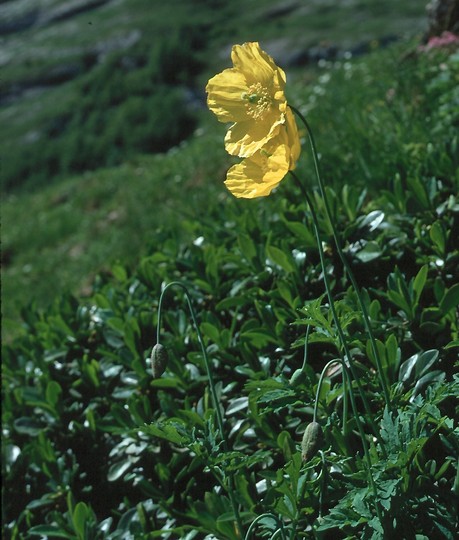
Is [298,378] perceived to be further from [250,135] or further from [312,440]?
[250,135]

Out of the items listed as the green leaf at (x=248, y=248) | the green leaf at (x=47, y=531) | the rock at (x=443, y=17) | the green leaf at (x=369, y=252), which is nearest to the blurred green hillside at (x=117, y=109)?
the rock at (x=443, y=17)

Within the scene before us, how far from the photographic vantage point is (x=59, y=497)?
269 centimetres

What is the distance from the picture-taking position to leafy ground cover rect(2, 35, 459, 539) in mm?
1849

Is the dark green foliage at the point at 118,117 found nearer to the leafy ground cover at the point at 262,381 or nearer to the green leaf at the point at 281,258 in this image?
the leafy ground cover at the point at 262,381

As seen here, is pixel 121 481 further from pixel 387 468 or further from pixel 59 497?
pixel 387 468

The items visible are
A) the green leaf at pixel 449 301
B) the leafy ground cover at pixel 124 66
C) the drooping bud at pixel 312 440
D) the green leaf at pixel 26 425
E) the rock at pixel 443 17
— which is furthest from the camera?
the leafy ground cover at pixel 124 66

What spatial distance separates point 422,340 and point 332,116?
315cm

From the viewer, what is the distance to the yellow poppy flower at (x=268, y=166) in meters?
1.72

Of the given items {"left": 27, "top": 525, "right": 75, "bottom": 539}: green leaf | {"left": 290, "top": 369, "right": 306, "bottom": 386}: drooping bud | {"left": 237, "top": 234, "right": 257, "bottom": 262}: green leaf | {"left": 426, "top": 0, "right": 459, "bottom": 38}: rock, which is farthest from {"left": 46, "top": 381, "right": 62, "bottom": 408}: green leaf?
{"left": 426, "top": 0, "right": 459, "bottom": 38}: rock

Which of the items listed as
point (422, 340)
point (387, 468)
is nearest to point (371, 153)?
point (422, 340)

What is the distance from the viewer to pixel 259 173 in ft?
5.91

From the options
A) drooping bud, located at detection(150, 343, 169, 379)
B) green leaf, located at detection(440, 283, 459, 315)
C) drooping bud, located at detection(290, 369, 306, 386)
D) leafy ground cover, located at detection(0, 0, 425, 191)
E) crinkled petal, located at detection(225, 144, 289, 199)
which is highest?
crinkled petal, located at detection(225, 144, 289, 199)

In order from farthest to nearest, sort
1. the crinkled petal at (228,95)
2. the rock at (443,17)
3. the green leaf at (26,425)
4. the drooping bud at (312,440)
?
the rock at (443,17), the green leaf at (26,425), the crinkled petal at (228,95), the drooping bud at (312,440)

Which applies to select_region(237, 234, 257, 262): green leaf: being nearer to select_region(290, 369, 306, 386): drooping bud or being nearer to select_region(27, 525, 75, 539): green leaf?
select_region(290, 369, 306, 386): drooping bud
